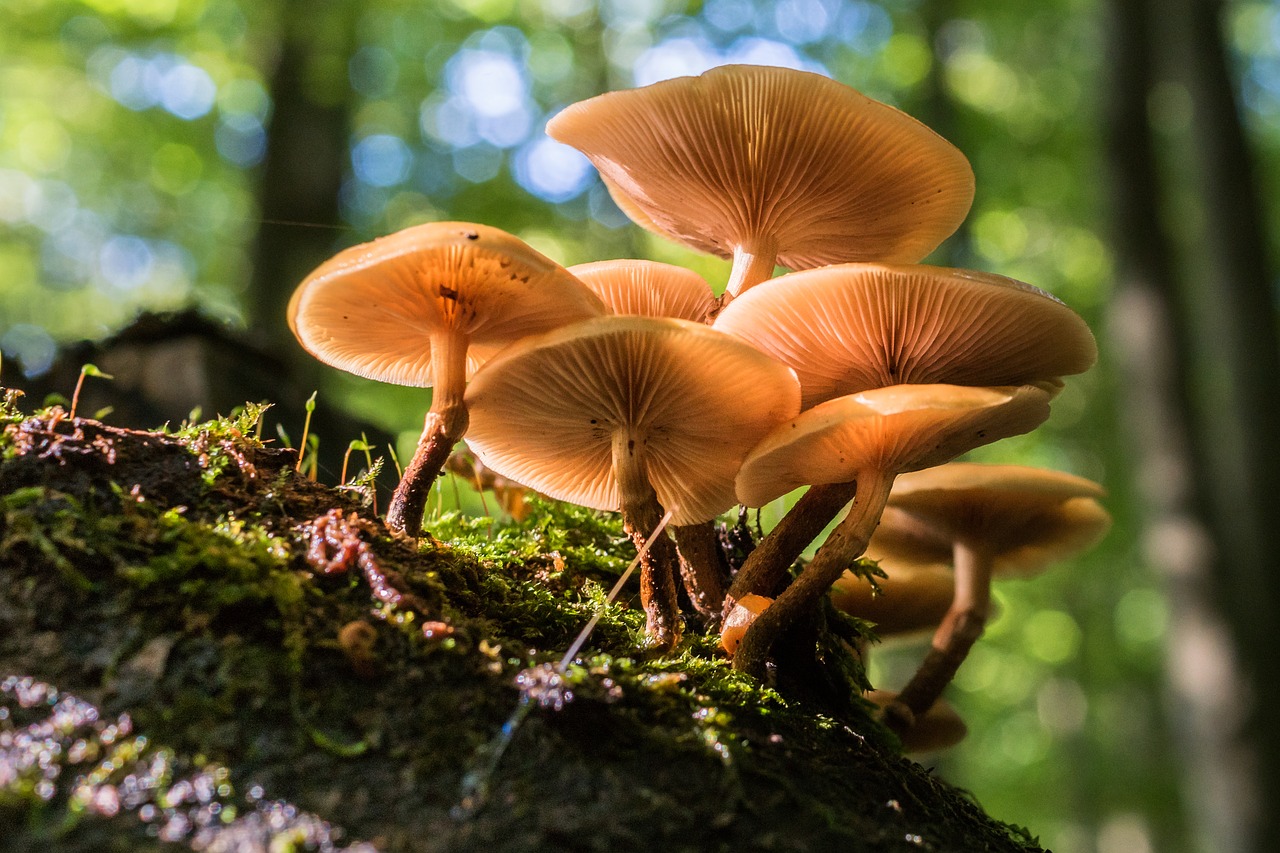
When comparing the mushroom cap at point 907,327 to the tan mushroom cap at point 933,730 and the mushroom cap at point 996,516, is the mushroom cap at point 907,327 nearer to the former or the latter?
the mushroom cap at point 996,516

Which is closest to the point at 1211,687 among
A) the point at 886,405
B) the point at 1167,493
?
the point at 1167,493

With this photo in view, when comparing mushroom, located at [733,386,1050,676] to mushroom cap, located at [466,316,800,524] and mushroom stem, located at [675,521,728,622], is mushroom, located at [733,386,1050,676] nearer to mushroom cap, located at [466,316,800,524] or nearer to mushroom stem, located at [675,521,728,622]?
mushroom cap, located at [466,316,800,524]

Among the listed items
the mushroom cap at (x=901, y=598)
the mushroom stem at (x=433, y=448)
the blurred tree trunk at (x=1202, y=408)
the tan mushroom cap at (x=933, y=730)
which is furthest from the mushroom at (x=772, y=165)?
the blurred tree trunk at (x=1202, y=408)

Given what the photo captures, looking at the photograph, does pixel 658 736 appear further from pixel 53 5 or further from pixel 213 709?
pixel 53 5

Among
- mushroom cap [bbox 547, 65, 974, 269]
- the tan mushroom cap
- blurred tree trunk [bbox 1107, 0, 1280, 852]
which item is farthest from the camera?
blurred tree trunk [bbox 1107, 0, 1280, 852]

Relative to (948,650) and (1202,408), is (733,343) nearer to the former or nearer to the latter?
(948,650)

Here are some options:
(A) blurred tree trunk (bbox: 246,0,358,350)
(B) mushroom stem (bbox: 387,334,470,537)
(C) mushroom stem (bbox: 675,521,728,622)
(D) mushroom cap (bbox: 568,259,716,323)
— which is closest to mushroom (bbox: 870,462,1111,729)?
(C) mushroom stem (bbox: 675,521,728,622)
